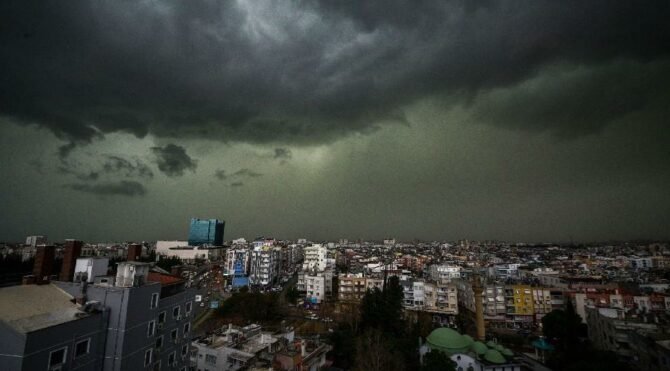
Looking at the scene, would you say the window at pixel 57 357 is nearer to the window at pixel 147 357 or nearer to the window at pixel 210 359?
the window at pixel 147 357

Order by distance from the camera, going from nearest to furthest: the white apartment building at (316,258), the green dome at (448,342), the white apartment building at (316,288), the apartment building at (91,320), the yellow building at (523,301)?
the apartment building at (91,320), the green dome at (448,342), the yellow building at (523,301), the white apartment building at (316,288), the white apartment building at (316,258)

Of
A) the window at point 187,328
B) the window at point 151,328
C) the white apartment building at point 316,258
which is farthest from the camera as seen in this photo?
the white apartment building at point 316,258

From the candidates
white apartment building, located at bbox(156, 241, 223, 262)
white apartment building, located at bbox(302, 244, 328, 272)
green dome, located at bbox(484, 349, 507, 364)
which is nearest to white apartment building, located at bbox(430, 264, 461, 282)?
white apartment building, located at bbox(302, 244, 328, 272)

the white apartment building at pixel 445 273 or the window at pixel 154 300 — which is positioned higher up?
the window at pixel 154 300

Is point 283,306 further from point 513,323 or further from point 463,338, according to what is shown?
point 513,323

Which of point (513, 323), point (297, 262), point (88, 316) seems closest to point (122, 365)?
point (88, 316)

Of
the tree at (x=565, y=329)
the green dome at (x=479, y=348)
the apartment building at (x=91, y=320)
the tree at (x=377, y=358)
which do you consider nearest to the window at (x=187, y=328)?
the apartment building at (x=91, y=320)

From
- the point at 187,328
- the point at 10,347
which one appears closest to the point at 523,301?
the point at 187,328

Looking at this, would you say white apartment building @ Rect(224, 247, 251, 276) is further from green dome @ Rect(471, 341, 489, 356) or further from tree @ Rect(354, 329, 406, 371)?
green dome @ Rect(471, 341, 489, 356)
